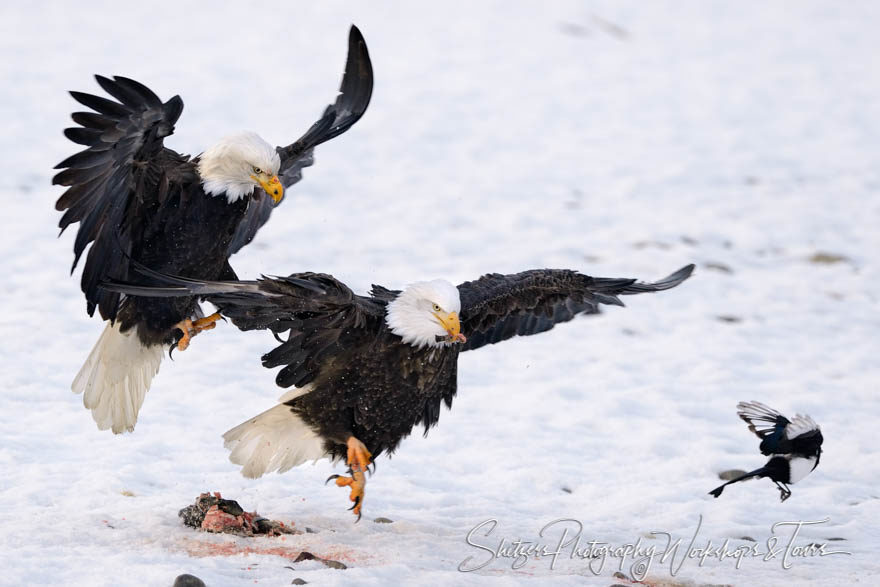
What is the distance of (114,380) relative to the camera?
508cm

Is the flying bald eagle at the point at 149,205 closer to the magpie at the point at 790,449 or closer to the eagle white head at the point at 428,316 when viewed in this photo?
the eagle white head at the point at 428,316

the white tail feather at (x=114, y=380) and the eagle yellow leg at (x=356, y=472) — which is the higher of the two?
the white tail feather at (x=114, y=380)

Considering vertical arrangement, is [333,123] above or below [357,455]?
above

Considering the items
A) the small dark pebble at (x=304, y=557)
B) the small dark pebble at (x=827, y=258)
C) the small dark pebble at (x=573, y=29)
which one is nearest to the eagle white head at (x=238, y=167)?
the small dark pebble at (x=304, y=557)

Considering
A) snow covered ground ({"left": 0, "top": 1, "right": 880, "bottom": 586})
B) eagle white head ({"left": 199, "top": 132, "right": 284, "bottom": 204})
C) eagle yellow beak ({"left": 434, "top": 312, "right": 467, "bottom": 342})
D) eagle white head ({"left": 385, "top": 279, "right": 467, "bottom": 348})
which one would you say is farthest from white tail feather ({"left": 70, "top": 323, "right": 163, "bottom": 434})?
eagle yellow beak ({"left": 434, "top": 312, "right": 467, "bottom": 342})

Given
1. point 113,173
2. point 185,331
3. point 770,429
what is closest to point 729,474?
point 770,429

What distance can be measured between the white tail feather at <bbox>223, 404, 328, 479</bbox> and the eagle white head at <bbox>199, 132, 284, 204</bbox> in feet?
3.06

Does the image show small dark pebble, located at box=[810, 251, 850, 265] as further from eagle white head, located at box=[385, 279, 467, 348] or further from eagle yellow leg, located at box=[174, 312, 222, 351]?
eagle yellow leg, located at box=[174, 312, 222, 351]

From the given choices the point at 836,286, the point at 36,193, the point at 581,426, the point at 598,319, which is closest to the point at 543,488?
the point at 581,426

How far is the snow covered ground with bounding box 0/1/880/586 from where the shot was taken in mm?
4488

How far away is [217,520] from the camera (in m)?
4.24

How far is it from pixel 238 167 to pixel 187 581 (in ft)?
6.18

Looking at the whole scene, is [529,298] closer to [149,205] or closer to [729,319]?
[149,205]

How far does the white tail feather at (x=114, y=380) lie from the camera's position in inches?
199
